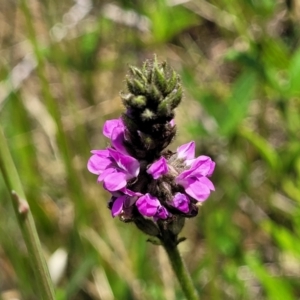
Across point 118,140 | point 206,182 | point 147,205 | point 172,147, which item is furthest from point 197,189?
point 172,147

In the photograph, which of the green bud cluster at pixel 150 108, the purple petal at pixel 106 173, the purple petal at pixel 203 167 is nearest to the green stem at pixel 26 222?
the purple petal at pixel 106 173

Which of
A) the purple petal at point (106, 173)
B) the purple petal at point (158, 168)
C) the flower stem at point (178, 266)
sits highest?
the purple petal at point (106, 173)

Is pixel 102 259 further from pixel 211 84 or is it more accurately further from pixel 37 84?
pixel 37 84

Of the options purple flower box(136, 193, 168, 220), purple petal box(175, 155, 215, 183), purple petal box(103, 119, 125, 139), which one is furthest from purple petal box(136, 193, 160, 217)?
purple petal box(103, 119, 125, 139)

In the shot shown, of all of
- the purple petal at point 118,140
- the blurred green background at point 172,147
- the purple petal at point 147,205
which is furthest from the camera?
the blurred green background at point 172,147

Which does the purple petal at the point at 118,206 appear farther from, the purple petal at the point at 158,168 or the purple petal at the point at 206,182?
the purple petal at the point at 206,182

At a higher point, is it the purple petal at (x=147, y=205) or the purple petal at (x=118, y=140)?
the purple petal at (x=118, y=140)

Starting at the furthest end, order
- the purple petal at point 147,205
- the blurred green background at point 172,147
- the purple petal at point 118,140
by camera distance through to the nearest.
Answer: the blurred green background at point 172,147
the purple petal at point 118,140
the purple petal at point 147,205
